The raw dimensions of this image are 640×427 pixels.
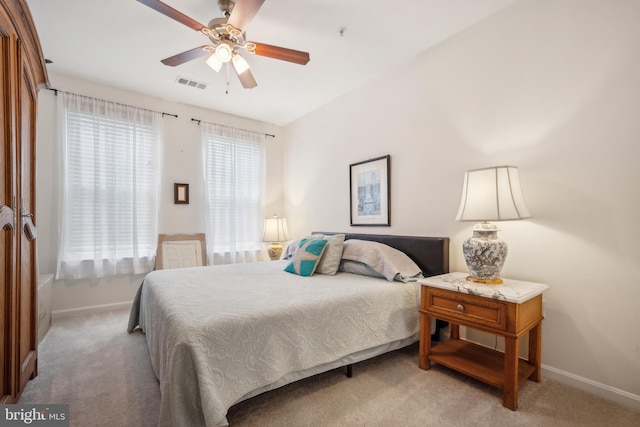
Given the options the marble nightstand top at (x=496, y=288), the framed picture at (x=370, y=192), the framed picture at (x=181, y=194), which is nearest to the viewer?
the marble nightstand top at (x=496, y=288)

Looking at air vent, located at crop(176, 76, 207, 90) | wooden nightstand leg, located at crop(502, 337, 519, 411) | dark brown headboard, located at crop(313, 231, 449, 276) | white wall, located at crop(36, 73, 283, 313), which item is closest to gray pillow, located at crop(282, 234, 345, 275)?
dark brown headboard, located at crop(313, 231, 449, 276)

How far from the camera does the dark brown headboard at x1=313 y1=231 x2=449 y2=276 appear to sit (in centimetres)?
241

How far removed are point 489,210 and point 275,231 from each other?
2.97m

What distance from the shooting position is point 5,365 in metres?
1.42

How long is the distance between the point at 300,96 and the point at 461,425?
3.50 meters

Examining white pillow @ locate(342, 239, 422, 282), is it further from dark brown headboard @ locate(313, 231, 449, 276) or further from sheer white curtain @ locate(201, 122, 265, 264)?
sheer white curtain @ locate(201, 122, 265, 264)

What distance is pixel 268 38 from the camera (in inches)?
97.7

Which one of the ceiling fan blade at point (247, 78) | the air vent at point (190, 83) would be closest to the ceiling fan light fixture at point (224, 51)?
the ceiling fan blade at point (247, 78)

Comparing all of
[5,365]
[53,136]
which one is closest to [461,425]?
[5,365]

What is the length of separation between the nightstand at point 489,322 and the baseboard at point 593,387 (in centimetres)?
14

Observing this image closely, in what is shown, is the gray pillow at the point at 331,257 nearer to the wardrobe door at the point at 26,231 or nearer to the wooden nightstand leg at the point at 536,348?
the wooden nightstand leg at the point at 536,348

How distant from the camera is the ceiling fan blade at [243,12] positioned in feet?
5.52

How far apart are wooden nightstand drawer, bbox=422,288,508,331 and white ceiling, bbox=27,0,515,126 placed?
207 cm

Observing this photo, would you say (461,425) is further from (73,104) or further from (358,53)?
(73,104)
